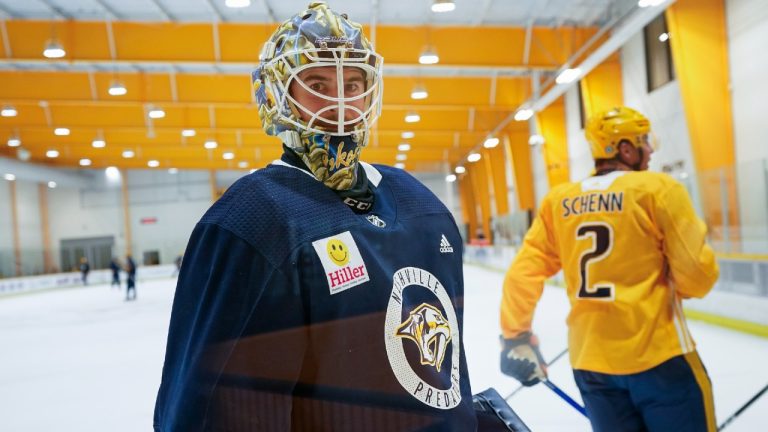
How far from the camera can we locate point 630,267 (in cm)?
202

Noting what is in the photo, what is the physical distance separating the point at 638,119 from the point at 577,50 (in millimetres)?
10118

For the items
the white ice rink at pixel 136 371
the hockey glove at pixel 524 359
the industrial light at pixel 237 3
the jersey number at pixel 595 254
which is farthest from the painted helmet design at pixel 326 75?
the industrial light at pixel 237 3

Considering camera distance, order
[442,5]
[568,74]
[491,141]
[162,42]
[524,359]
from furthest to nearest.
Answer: [491,141] → [568,74] → [162,42] → [442,5] → [524,359]

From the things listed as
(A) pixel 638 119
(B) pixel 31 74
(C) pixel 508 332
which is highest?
(B) pixel 31 74

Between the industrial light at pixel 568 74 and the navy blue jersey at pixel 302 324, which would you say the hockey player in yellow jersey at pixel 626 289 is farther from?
the industrial light at pixel 568 74

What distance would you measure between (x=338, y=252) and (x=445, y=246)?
0.98 ft

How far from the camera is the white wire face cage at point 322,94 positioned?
1.17m

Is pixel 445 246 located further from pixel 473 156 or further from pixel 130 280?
pixel 473 156

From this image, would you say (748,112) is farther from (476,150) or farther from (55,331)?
(476,150)

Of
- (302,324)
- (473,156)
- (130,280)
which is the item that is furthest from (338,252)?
(473,156)

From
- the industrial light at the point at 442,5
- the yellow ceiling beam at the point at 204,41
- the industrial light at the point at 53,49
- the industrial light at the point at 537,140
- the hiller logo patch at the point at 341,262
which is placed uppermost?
the yellow ceiling beam at the point at 204,41

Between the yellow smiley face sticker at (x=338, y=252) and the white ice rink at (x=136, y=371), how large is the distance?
1606mm

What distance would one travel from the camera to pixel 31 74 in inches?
548

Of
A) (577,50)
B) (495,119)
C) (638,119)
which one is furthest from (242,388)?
(495,119)
